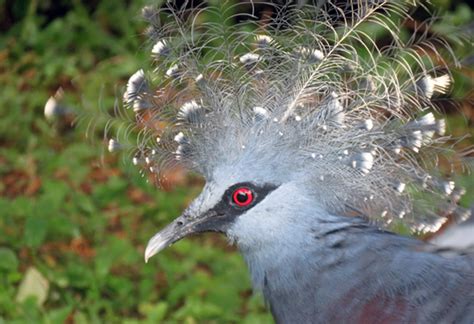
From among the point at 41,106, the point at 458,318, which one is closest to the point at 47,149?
the point at 41,106

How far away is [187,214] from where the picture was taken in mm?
3377

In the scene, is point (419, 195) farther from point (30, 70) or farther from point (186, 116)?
point (30, 70)

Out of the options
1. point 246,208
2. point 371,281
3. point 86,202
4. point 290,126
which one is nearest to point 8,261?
point 86,202

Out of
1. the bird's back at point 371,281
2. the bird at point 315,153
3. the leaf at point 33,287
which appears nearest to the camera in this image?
the bird's back at point 371,281

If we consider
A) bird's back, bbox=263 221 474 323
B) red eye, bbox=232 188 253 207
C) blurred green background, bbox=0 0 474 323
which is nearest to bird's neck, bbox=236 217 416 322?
bird's back, bbox=263 221 474 323

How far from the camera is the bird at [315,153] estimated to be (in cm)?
314

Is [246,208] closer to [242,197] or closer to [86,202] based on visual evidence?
[242,197]

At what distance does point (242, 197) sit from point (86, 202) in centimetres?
221

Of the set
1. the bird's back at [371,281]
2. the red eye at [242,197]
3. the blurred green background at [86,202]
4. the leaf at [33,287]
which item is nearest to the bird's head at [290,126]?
the red eye at [242,197]

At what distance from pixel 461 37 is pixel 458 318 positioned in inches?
39.2

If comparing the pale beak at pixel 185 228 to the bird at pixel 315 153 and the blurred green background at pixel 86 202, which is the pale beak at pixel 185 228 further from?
the blurred green background at pixel 86 202

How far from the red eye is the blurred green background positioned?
2.51 feet

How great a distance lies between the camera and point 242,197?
3268 mm

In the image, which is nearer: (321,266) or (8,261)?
(321,266)
